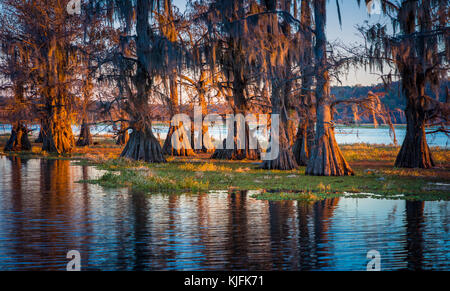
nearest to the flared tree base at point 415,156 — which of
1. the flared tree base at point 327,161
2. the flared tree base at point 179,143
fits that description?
the flared tree base at point 327,161

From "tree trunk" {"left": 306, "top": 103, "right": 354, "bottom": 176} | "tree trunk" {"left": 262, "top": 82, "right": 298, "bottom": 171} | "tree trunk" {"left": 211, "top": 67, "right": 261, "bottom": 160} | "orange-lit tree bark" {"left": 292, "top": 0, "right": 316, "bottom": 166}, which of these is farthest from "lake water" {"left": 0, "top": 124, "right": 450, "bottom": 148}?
"tree trunk" {"left": 262, "top": 82, "right": 298, "bottom": 171}

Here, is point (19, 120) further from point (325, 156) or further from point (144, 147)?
point (325, 156)

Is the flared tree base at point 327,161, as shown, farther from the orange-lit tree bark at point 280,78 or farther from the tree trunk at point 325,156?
the orange-lit tree bark at point 280,78

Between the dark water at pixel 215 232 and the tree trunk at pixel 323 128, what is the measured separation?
24.9 feet

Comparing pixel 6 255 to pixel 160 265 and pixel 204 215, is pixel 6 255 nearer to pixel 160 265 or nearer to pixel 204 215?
pixel 160 265

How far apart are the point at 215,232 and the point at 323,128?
14.3m

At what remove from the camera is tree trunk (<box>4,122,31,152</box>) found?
42.7 m

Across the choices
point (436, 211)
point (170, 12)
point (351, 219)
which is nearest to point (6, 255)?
point (351, 219)

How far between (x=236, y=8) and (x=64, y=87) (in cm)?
1706

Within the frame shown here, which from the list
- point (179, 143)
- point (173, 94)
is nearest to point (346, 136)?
point (179, 143)

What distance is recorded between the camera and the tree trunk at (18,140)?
42703mm

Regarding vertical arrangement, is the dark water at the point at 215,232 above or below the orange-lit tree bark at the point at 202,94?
below

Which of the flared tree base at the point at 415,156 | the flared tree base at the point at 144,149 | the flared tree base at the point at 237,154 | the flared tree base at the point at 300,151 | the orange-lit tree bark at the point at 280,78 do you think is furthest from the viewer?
the flared tree base at the point at 237,154

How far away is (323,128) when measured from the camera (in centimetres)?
2389
